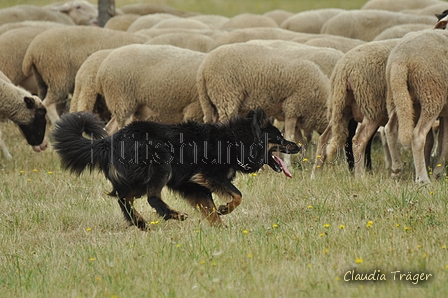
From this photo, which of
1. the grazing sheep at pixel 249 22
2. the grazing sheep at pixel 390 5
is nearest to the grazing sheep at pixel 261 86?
the grazing sheep at pixel 249 22

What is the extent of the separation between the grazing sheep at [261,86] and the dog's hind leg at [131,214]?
3.11 meters

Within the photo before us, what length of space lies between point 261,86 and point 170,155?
3.45 m

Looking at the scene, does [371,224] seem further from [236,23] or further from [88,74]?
[236,23]

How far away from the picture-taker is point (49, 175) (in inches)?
340

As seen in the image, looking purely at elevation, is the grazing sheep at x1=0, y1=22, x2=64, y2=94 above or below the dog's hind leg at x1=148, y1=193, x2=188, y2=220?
below

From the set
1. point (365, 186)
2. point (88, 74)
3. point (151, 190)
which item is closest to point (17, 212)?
point (151, 190)

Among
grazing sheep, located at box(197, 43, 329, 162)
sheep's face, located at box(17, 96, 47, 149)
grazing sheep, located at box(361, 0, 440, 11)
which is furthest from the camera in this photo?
grazing sheep, located at box(361, 0, 440, 11)

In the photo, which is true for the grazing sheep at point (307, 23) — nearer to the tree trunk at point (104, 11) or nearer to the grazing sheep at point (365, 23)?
the grazing sheep at point (365, 23)

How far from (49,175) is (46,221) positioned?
2055 mm

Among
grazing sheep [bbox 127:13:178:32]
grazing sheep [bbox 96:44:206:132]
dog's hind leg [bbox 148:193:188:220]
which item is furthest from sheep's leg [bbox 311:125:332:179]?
grazing sheep [bbox 127:13:178:32]

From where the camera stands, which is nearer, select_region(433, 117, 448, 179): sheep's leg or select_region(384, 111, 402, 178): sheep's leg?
select_region(384, 111, 402, 178): sheep's leg

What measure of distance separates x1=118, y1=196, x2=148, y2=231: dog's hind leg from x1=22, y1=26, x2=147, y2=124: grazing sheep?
18.7 feet

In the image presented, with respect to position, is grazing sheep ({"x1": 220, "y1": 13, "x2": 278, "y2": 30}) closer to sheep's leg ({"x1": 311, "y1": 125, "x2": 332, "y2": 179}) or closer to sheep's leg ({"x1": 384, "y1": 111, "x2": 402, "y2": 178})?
sheep's leg ({"x1": 311, "y1": 125, "x2": 332, "y2": 179})

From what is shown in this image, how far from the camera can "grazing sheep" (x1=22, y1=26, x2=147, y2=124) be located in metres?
11.4
